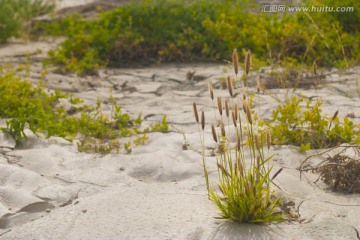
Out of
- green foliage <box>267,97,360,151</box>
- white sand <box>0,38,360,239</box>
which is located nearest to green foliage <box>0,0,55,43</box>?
white sand <box>0,38,360,239</box>

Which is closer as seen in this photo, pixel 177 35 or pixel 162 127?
pixel 162 127

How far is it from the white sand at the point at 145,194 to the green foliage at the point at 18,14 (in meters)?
3.66

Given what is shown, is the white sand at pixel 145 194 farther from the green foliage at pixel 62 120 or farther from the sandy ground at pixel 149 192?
the green foliage at pixel 62 120

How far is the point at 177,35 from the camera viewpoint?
7.79 metres

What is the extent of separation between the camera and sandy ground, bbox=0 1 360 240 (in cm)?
321

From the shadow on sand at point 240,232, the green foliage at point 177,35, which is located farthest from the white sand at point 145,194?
the green foliage at point 177,35

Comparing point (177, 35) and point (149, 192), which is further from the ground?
point (177, 35)

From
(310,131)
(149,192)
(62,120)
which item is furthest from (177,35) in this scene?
(149,192)

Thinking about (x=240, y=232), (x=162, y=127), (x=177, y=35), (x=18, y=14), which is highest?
(x=18, y=14)

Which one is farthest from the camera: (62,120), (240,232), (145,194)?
(62,120)

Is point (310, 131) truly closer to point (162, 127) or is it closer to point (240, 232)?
point (162, 127)

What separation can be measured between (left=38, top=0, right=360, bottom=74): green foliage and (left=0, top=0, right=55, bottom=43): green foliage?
102 centimetres

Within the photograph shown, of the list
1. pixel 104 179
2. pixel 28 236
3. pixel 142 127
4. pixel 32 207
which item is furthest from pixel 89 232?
pixel 142 127

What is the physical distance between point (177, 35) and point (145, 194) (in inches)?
172
